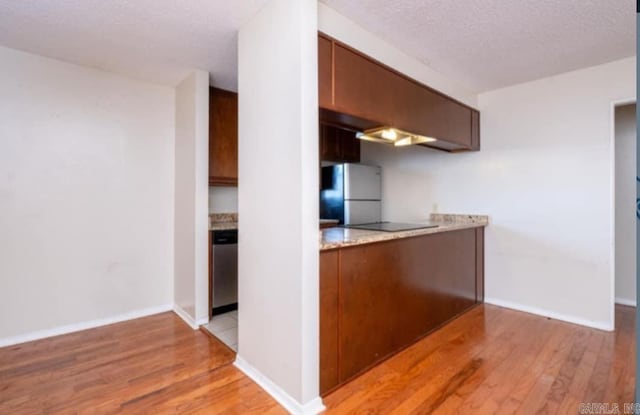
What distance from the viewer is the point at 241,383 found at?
1.98 meters

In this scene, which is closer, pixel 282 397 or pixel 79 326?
pixel 282 397

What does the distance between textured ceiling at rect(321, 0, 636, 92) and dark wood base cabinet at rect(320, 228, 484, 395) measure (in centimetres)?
151

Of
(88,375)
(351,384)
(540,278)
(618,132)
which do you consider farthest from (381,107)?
(618,132)

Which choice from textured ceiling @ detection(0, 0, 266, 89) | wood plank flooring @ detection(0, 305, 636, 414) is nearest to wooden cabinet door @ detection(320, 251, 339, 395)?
wood plank flooring @ detection(0, 305, 636, 414)

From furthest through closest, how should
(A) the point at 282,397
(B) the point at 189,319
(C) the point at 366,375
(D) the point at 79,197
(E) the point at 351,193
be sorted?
(E) the point at 351,193 < (B) the point at 189,319 < (D) the point at 79,197 < (C) the point at 366,375 < (A) the point at 282,397

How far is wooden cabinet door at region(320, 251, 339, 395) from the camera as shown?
1815 mm

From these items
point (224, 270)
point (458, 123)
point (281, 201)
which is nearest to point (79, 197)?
point (224, 270)

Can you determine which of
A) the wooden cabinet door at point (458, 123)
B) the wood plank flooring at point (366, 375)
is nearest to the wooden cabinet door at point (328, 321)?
the wood plank flooring at point (366, 375)

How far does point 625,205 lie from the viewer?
11.4ft

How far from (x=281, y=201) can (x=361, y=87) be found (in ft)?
3.12

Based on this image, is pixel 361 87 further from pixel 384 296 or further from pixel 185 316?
pixel 185 316

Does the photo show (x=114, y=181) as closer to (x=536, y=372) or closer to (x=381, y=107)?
(x=381, y=107)

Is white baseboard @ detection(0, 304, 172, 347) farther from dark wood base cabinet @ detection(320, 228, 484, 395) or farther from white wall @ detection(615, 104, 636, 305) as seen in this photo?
white wall @ detection(615, 104, 636, 305)

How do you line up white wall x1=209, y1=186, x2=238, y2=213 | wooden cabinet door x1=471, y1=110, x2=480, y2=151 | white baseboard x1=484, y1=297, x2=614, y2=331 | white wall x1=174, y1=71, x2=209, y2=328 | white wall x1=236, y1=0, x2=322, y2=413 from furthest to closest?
white wall x1=209, y1=186, x2=238, y2=213 < wooden cabinet door x1=471, y1=110, x2=480, y2=151 < white wall x1=174, y1=71, x2=209, y2=328 < white baseboard x1=484, y1=297, x2=614, y2=331 < white wall x1=236, y1=0, x2=322, y2=413
